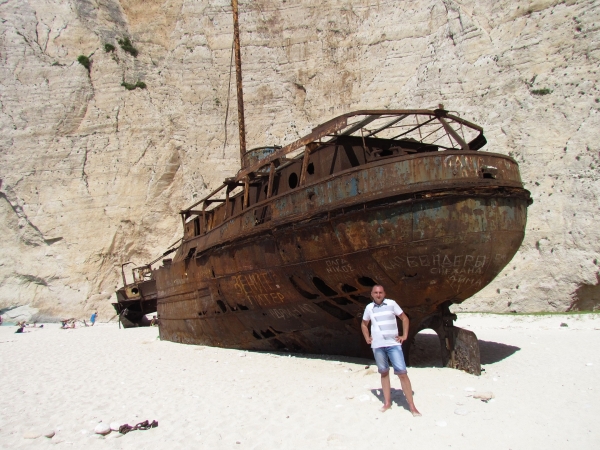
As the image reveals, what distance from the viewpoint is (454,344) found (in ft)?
21.5

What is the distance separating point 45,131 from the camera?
2605cm

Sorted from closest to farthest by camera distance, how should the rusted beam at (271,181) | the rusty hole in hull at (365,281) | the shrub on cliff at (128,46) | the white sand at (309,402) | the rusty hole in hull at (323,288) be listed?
1. the white sand at (309,402)
2. the rusty hole in hull at (365,281)
3. the rusty hole in hull at (323,288)
4. the rusted beam at (271,181)
5. the shrub on cliff at (128,46)

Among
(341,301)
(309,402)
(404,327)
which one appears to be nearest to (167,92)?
(341,301)

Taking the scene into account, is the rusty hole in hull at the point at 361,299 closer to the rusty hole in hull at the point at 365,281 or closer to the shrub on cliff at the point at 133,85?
the rusty hole in hull at the point at 365,281

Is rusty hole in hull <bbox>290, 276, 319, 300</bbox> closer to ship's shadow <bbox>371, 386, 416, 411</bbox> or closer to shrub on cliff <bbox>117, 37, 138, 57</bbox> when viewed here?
ship's shadow <bbox>371, 386, 416, 411</bbox>

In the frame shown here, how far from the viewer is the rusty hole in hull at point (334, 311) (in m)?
7.41

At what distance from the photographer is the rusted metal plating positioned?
20.0ft

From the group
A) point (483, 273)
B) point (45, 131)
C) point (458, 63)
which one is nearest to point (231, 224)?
point (483, 273)

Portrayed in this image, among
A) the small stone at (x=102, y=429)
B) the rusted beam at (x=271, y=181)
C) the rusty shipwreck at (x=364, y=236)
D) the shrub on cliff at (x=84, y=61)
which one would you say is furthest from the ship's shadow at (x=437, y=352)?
the shrub on cliff at (x=84, y=61)

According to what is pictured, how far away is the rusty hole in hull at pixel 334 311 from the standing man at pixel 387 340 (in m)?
2.54

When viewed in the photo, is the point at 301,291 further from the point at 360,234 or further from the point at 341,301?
the point at 360,234

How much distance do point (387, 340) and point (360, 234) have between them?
2.02m

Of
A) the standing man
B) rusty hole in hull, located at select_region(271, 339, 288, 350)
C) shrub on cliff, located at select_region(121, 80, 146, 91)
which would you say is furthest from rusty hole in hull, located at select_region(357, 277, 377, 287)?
shrub on cliff, located at select_region(121, 80, 146, 91)

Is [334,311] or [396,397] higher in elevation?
[334,311]
